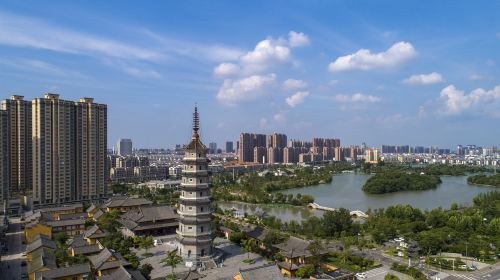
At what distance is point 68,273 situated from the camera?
38.8ft

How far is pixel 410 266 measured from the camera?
45.3 feet

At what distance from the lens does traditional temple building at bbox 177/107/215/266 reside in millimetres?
14406

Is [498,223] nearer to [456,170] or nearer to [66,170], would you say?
[66,170]

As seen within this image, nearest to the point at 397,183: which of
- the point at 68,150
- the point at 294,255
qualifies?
the point at 294,255

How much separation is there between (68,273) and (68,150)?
16029 mm

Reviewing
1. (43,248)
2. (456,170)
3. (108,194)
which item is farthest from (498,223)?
(456,170)

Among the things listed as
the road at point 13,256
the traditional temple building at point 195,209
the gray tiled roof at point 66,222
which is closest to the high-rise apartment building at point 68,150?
the road at point 13,256

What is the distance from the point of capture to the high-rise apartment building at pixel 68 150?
25156 mm

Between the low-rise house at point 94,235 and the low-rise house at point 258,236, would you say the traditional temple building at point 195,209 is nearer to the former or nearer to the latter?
the low-rise house at point 258,236

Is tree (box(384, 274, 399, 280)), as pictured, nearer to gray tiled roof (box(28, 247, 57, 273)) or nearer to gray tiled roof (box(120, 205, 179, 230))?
gray tiled roof (box(120, 205, 179, 230))

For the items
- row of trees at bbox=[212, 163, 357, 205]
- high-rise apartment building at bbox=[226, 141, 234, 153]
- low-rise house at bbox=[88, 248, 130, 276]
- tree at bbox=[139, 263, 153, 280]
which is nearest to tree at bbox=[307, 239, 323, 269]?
tree at bbox=[139, 263, 153, 280]

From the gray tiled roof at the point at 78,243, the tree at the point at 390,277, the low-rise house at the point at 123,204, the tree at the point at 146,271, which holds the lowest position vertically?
the tree at the point at 390,277

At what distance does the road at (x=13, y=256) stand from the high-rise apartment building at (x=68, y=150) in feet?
16.0

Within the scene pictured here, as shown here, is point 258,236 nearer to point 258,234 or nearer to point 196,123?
point 258,234
